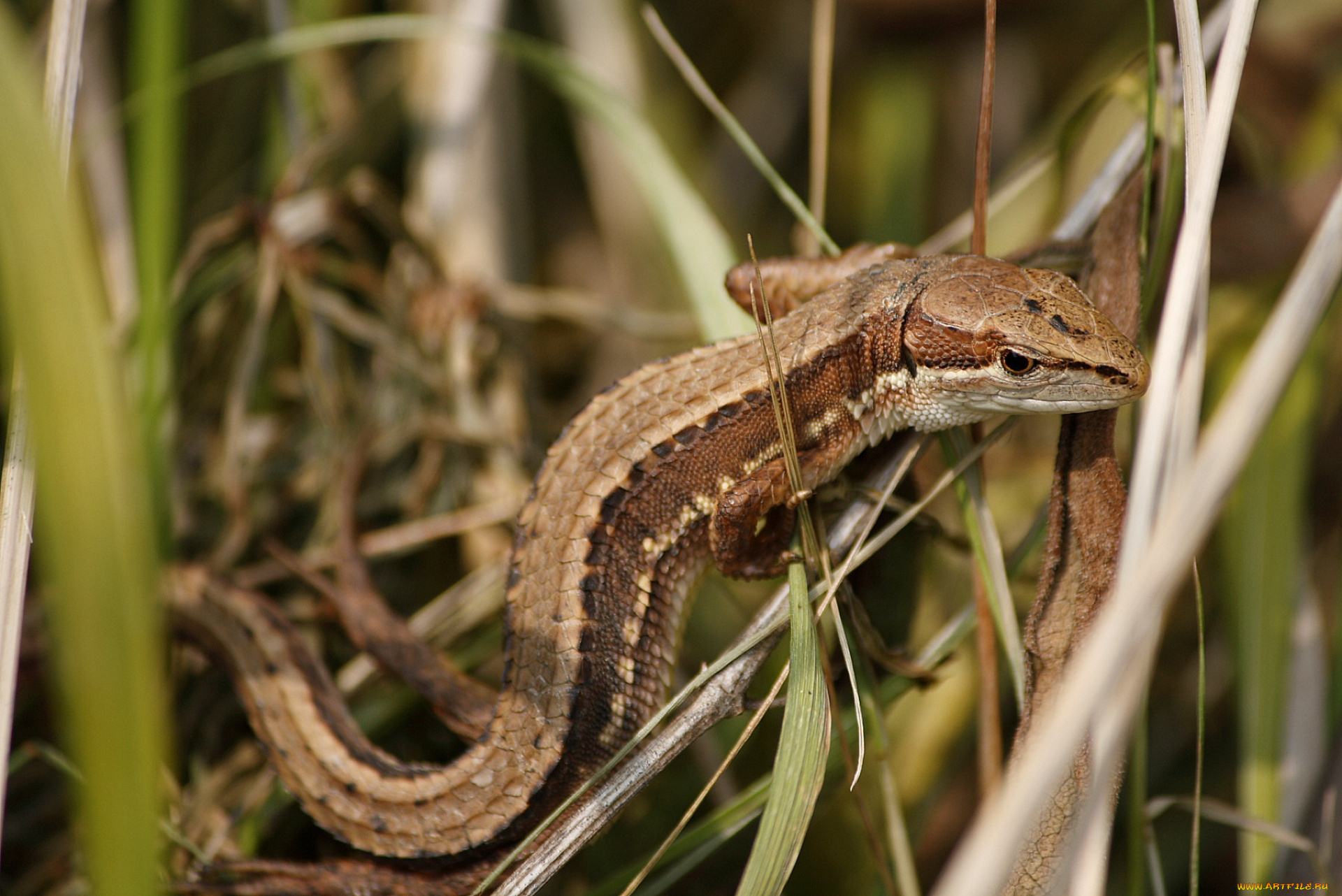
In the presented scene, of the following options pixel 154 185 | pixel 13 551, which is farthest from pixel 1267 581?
pixel 154 185

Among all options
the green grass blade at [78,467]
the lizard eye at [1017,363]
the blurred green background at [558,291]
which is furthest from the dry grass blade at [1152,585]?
the green grass blade at [78,467]

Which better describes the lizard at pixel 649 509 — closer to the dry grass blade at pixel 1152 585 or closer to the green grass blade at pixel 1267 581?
the dry grass blade at pixel 1152 585

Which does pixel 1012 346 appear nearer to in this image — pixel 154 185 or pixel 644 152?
pixel 644 152

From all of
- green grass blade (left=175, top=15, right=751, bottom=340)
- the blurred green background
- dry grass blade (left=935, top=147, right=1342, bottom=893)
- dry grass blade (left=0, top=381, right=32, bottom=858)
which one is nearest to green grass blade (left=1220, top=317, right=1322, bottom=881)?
the blurred green background

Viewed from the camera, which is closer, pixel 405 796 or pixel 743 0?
pixel 405 796

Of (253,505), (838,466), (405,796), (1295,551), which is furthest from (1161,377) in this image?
(253,505)

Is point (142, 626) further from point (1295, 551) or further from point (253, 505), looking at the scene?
point (1295, 551)
